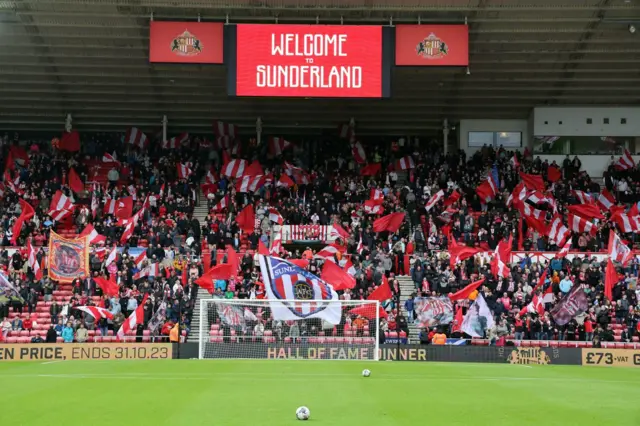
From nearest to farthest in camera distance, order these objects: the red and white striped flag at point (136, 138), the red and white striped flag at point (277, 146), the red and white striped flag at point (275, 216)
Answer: the red and white striped flag at point (275, 216) → the red and white striped flag at point (277, 146) → the red and white striped flag at point (136, 138)

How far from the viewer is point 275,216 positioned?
143 ft

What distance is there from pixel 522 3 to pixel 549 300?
41.3ft

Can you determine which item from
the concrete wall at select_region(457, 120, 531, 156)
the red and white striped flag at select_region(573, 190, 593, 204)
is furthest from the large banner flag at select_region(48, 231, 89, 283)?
the concrete wall at select_region(457, 120, 531, 156)

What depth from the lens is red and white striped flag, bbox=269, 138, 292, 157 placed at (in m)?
49.7

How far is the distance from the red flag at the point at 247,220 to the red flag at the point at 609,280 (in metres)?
16.1

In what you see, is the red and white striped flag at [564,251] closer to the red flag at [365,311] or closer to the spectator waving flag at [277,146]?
the red flag at [365,311]

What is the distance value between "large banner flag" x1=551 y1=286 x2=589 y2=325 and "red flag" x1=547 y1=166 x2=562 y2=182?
1503 centimetres

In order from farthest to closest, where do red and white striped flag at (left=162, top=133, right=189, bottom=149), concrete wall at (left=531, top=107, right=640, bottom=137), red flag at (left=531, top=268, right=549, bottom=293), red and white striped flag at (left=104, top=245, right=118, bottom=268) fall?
red and white striped flag at (left=162, top=133, right=189, bottom=149), concrete wall at (left=531, top=107, right=640, bottom=137), red and white striped flag at (left=104, top=245, right=118, bottom=268), red flag at (left=531, top=268, right=549, bottom=293)

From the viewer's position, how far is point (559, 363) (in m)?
31.1

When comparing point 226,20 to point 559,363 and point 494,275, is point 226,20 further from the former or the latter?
point 559,363

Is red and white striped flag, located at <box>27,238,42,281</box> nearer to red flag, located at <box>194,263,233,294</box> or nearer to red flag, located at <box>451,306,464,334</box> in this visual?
red flag, located at <box>194,263,233,294</box>

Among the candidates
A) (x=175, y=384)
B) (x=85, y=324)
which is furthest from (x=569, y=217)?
(x=175, y=384)

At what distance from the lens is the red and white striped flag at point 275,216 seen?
142 ft

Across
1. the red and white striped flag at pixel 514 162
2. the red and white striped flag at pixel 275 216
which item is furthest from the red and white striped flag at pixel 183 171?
the red and white striped flag at pixel 514 162
